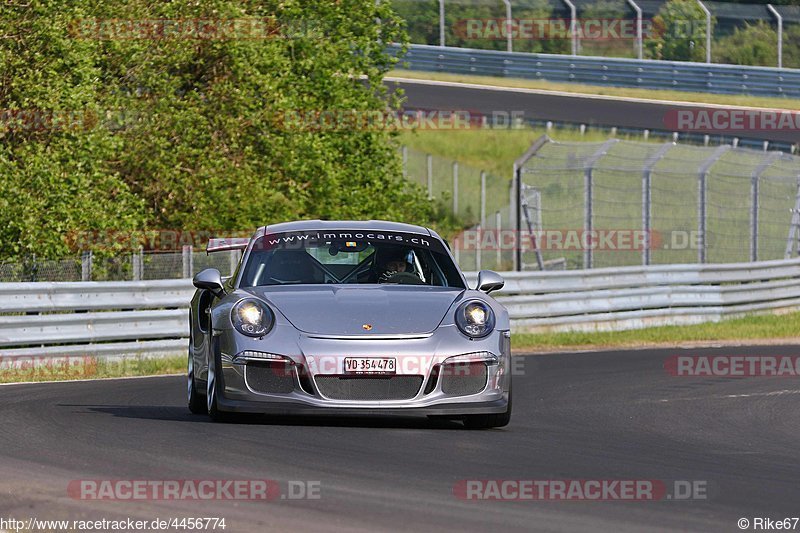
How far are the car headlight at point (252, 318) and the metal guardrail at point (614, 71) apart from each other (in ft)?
101

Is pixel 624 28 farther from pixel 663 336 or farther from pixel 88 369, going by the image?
pixel 88 369

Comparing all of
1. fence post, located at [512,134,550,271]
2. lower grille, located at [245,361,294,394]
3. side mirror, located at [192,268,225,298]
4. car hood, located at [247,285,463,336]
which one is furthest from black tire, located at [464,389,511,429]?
fence post, located at [512,134,550,271]

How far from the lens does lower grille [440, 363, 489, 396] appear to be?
28.9 ft

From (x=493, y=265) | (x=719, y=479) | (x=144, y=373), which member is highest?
(x=719, y=479)

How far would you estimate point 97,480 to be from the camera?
6719 mm

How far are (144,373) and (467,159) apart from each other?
29.1 meters

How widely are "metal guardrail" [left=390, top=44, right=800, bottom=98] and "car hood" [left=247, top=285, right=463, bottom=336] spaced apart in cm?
3047

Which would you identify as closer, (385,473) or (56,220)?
(385,473)

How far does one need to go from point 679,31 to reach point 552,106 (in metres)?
4.85

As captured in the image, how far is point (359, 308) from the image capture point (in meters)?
8.92

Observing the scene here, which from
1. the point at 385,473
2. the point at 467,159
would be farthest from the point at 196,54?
the point at 467,159

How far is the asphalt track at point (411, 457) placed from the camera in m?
6.00

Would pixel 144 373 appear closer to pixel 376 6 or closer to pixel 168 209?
pixel 168 209

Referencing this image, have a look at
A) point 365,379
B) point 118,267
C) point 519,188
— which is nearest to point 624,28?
point 519,188
